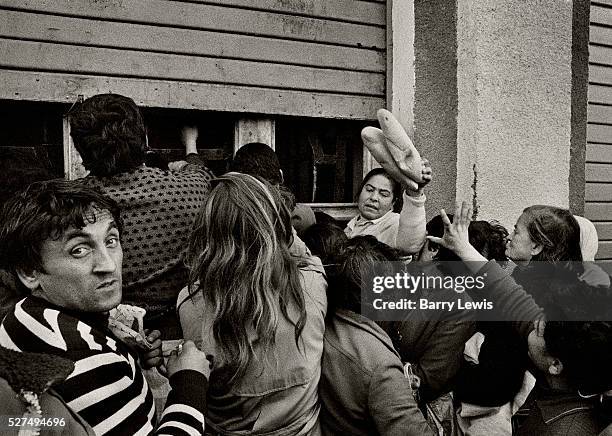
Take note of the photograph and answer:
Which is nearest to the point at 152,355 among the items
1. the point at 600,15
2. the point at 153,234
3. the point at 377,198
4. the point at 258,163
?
the point at 153,234

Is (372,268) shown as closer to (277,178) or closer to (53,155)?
(277,178)

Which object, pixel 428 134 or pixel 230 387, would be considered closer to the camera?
pixel 230 387

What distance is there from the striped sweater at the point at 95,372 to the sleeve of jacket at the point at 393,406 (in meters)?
0.56

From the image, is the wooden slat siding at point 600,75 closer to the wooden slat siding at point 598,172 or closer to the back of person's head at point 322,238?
the wooden slat siding at point 598,172

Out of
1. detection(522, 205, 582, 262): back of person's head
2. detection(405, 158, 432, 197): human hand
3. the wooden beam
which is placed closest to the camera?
detection(405, 158, 432, 197): human hand

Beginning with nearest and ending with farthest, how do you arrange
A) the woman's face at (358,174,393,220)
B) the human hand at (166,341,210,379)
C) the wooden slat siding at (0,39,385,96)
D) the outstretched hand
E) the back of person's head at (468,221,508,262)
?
the human hand at (166,341,210,379)
the outstretched hand
the back of person's head at (468,221,508,262)
the wooden slat siding at (0,39,385,96)
the woman's face at (358,174,393,220)

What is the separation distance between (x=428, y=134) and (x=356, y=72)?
2.26 ft

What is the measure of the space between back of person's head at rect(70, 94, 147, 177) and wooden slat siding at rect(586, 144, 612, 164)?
172 inches

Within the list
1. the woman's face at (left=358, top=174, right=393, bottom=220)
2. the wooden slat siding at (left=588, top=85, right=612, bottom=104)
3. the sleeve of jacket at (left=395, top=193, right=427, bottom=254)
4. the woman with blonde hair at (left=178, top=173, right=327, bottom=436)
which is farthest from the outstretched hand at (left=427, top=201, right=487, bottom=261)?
the wooden slat siding at (left=588, top=85, right=612, bottom=104)

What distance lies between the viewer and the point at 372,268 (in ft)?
6.40

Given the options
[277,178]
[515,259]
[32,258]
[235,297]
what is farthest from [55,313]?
[515,259]

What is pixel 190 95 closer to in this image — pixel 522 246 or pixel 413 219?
pixel 413 219

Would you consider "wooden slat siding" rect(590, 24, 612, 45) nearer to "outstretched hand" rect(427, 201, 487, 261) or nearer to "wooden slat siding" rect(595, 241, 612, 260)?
"wooden slat siding" rect(595, 241, 612, 260)

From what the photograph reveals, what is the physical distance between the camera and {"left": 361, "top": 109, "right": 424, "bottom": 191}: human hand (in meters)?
2.45
